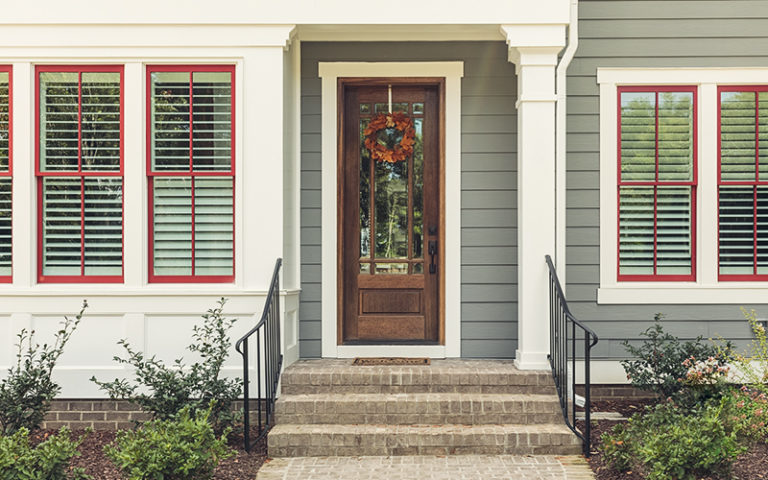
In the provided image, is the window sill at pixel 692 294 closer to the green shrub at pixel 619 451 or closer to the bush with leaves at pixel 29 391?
the green shrub at pixel 619 451

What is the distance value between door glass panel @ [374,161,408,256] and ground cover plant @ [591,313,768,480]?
208 centimetres

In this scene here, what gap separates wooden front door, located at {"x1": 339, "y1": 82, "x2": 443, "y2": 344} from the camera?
21.0 feet

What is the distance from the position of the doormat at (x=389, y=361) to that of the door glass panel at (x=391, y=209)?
0.87 meters

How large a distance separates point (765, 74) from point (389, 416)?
13.6 ft

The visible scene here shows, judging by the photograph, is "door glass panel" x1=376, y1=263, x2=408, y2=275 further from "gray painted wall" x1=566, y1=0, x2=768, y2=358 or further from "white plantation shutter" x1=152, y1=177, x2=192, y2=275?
"white plantation shutter" x1=152, y1=177, x2=192, y2=275

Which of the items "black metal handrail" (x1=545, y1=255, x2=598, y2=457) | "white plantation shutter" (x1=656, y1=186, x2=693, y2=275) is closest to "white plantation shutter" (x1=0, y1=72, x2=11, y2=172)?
"black metal handrail" (x1=545, y1=255, x2=598, y2=457)

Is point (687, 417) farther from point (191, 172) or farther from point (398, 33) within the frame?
point (191, 172)

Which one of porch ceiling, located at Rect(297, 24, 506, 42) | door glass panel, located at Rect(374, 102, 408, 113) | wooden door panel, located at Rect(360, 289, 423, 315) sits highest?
porch ceiling, located at Rect(297, 24, 506, 42)

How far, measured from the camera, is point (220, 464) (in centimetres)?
485

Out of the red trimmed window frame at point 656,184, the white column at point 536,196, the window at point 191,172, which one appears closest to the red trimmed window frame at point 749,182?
the red trimmed window frame at point 656,184

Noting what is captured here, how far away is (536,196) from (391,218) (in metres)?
1.35

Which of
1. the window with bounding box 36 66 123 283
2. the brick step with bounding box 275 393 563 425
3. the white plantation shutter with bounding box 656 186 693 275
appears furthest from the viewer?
the white plantation shutter with bounding box 656 186 693 275

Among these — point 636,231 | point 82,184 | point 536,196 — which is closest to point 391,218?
point 536,196

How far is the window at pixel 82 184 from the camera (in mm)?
5676
